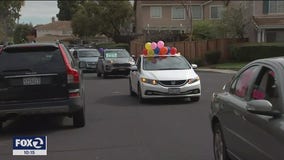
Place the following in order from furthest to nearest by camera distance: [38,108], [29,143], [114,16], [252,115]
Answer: [114,16]
[38,108]
[29,143]
[252,115]

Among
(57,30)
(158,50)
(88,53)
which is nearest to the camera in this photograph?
(158,50)

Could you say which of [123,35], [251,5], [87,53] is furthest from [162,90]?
[123,35]

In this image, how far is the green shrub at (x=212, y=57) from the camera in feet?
137

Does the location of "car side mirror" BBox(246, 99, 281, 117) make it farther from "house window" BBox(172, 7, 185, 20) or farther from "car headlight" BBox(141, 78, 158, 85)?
"house window" BBox(172, 7, 185, 20)

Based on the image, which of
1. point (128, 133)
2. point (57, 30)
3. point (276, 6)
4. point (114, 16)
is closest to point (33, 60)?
point (128, 133)

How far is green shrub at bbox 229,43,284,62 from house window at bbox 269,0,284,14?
7263 mm

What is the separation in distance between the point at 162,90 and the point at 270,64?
31.6 feet

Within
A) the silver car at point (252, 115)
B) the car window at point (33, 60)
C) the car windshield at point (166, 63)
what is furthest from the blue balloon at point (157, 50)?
the silver car at point (252, 115)

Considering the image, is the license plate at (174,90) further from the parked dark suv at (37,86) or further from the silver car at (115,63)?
the silver car at (115,63)

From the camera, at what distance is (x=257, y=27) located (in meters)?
45.2

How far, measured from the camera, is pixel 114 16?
7256cm

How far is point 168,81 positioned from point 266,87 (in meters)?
9.77

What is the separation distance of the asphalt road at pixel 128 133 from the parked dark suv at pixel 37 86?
575 millimetres

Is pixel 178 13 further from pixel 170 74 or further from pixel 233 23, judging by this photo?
pixel 170 74
